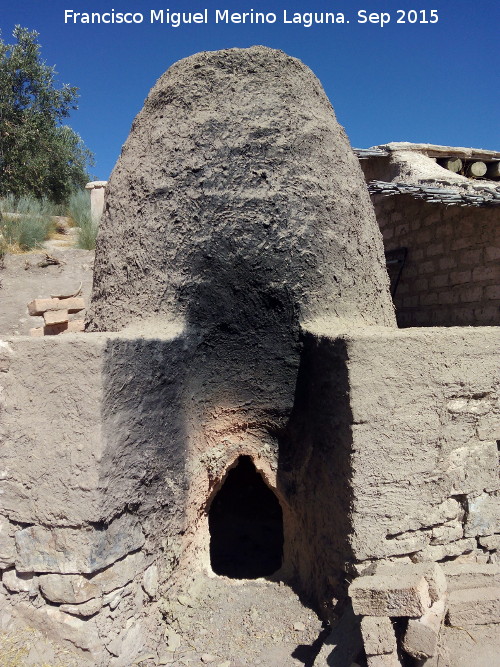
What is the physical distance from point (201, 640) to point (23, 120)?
12184mm

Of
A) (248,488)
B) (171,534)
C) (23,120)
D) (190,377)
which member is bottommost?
(248,488)

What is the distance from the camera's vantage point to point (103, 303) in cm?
285

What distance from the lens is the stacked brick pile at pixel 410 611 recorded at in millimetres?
2012

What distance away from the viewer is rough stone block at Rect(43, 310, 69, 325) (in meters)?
5.06

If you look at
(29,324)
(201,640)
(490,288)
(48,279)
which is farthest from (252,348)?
(48,279)

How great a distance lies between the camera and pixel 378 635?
6.63 feet

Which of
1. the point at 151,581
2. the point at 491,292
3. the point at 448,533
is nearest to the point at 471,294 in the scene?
the point at 491,292

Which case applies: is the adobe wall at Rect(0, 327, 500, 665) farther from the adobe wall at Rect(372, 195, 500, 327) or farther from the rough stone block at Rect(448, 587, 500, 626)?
the adobe wall at Rect(372, 195, 500, 327)

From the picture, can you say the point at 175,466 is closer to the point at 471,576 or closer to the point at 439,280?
the point at 471,576

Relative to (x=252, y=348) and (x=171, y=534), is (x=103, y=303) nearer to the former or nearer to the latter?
(x=252, y=348)

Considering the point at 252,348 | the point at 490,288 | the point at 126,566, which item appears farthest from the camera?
the point at 490,288

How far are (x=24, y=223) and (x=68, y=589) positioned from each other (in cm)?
898

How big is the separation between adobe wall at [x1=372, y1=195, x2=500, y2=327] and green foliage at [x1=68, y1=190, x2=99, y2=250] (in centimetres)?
559

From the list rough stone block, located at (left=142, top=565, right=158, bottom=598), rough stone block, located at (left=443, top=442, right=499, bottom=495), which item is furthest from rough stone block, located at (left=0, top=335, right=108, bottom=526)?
rough stone block, located at (left=443, top=442, right=499, bottom=495)
